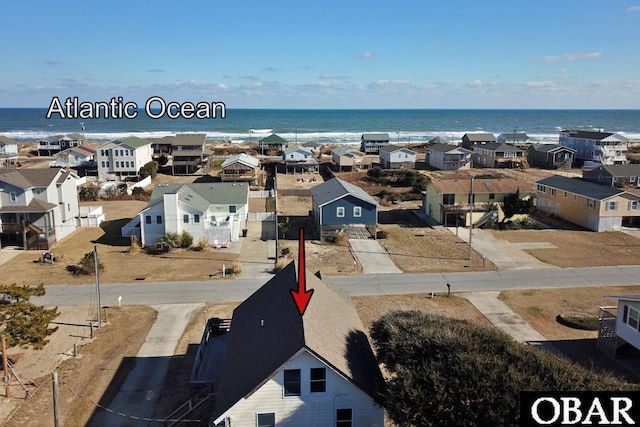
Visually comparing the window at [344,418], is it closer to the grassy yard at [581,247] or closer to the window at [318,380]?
the window at [318,380]

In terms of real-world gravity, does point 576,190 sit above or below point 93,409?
above

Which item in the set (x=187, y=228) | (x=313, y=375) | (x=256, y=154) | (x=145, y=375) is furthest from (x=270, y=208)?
(x=256, y=154)

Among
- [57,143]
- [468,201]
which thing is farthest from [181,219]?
[57,143]

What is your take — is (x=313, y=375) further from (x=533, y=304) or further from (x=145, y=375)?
(x=533, y=304)

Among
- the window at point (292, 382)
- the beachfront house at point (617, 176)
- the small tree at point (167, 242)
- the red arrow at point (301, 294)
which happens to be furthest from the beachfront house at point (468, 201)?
the window at point (292, 382)

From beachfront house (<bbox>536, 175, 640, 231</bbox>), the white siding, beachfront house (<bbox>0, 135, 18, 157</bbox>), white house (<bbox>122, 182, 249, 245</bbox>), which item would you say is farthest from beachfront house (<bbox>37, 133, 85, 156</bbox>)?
the white siding

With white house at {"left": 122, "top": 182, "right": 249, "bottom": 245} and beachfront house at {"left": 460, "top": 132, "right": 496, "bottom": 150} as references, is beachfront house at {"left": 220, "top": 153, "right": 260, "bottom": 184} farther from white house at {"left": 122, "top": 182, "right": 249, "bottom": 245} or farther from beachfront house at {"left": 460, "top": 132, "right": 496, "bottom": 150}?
beachfront house at {"left": 460, "top": 132, "right": 496, "bottom": 150}
